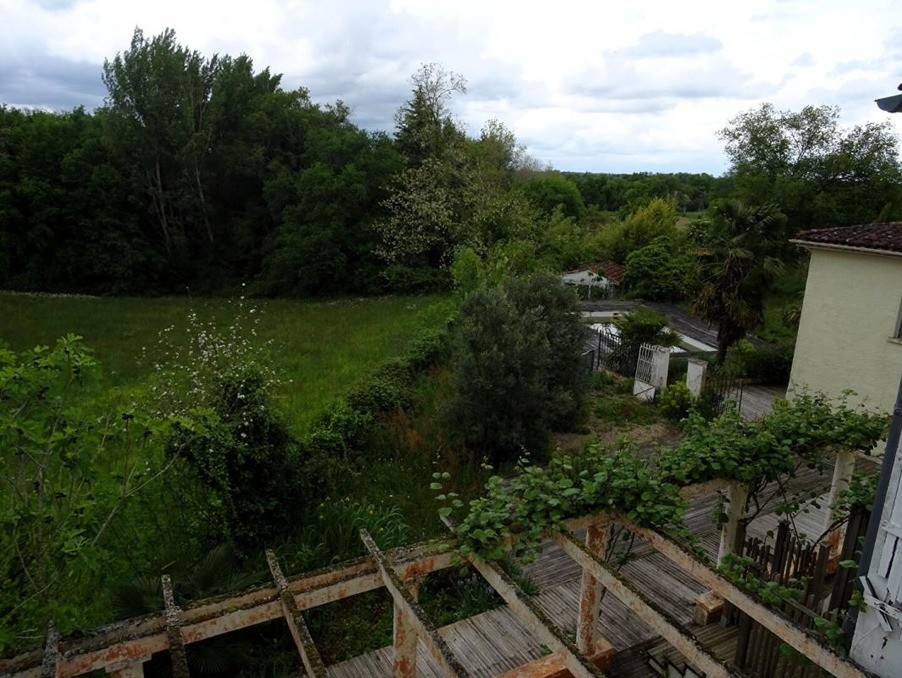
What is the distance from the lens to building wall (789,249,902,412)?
37.7ft

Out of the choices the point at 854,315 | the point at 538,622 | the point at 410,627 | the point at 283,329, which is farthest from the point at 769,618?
the point at 283,329

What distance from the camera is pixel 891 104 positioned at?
11.2 ft

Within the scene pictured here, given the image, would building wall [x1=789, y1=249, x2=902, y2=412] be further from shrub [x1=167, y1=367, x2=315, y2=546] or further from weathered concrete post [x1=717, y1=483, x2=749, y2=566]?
shrub [x1=167, y1=367, x2=315, y2=546]

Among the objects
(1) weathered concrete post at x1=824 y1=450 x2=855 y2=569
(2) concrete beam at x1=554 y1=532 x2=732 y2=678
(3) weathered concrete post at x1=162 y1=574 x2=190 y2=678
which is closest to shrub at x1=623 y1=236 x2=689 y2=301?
(1) weathered concrete post at x1=824 y1=450 x2=855 y2=569

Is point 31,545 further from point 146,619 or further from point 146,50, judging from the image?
point 146,50

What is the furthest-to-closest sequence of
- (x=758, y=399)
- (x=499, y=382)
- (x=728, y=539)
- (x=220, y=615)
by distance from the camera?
(x=758, y=399) < (x=499, y=382) < (x=728, y=539) < (x=220, y=615)

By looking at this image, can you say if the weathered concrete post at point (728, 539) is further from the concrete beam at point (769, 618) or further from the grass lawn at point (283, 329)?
the grass lawn at point (283, 329)

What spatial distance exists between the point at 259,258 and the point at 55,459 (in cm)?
3005

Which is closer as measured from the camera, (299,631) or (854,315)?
(299,631)

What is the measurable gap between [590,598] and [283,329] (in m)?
18.4

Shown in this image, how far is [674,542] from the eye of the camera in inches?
175

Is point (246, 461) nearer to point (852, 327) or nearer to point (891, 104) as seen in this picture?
point (891, 104)

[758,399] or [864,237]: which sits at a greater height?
[864,237]

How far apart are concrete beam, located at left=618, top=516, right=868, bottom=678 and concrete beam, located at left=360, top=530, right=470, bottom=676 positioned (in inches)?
68.1
